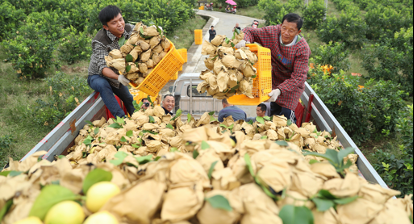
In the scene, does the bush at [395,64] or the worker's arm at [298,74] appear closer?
the worker's arm at [298,74]

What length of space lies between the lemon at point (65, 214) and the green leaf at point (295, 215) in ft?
2.92

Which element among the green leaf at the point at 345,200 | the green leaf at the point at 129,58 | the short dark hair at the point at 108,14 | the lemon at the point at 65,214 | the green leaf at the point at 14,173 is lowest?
the green leaf at the point at 14,173

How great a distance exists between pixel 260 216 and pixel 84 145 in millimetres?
2038

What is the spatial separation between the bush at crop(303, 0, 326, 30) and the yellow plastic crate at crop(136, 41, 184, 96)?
489 inches

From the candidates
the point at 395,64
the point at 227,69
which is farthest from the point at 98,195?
the point at 395,64

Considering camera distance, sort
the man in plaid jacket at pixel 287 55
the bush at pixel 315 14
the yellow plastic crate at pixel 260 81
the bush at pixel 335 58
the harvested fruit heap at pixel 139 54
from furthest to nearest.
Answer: the bush at pixel 315 14
the bush at pixel 335 58
the man in plaid jacket at pixel 287 55
the harvested fruit heap at pixel 139 54
the yellow plastic crate at pixel 260 81

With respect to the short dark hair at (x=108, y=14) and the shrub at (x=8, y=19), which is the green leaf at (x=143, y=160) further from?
the shrub at (x=8, y=19)

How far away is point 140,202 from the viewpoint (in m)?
1.19

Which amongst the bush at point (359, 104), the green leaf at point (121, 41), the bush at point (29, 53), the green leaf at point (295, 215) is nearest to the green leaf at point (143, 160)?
the green leaf at point (295, 215)

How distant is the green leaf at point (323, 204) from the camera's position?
1.27 m

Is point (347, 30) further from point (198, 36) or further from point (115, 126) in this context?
point (115, 126)

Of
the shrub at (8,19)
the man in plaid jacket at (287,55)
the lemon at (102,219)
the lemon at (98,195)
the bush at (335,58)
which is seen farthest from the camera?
the shrub at (8,19)

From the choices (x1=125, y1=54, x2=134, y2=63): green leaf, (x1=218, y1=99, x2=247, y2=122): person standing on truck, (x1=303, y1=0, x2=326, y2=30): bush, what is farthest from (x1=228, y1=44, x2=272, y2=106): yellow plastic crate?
(x1=303, y1=0, x2=326, y2=30): bush

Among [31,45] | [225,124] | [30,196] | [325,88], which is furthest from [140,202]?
[31,45]
